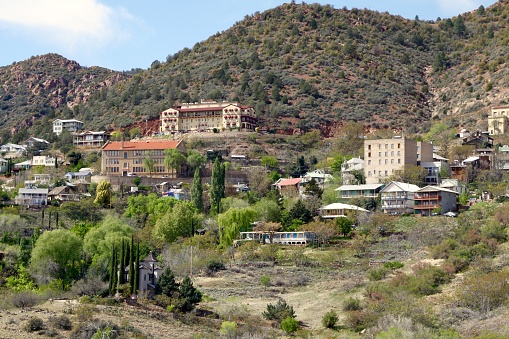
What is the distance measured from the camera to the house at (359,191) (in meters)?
106

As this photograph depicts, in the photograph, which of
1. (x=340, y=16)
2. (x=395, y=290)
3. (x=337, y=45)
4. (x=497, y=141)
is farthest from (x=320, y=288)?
(x=340, y=16)

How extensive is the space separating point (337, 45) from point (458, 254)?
4084 inches

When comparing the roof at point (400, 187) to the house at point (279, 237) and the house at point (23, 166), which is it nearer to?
the house at point (279, 237)

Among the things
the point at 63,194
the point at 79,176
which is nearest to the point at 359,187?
the point at 63,194

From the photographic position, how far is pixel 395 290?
70.4 meters


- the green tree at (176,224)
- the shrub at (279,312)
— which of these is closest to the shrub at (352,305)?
the shrub at (279,312)

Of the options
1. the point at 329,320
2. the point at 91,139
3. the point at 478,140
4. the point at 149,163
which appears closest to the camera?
the point at 329,320

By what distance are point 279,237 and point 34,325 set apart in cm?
3678

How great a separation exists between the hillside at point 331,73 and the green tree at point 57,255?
6718 centimetres

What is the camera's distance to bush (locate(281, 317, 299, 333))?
65375 millimetres

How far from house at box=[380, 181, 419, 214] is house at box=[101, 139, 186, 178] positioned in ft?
107

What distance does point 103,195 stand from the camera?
110875mm

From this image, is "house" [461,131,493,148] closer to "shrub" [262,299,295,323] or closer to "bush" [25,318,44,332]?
"shrub" [262,299,295,323]

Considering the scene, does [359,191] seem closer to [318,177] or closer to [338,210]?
[338,210]
